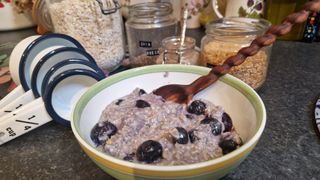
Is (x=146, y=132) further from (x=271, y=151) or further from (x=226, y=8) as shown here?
(x=226, y=8)

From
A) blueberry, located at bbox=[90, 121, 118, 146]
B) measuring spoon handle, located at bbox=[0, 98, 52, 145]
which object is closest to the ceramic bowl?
blueberry, located at bbox=[90, 121, 118, 146]

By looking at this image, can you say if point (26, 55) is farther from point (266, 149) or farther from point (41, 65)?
point (266, 149)

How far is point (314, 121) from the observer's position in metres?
0.53

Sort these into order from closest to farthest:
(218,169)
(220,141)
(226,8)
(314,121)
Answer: (218,169)
(220,141)
(314,121)
(226,8)

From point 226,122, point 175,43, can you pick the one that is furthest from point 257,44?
point 175,43

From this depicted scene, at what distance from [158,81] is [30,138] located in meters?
0.28

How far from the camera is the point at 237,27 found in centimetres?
66

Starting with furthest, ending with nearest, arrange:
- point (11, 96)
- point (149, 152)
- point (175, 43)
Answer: point (175, 43)
point (11, 96)
point (149, 152)

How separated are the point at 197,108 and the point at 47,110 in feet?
0.91

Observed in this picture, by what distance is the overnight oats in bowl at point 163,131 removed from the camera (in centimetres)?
38

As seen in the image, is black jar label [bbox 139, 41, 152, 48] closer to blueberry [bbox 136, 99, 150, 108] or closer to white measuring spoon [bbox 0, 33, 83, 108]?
white measuring spoon [bbox 0, 33, 83, 108]

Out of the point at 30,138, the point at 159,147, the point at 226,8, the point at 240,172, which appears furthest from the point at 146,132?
the point at 226,8

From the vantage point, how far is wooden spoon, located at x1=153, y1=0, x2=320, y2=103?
0.45 metres

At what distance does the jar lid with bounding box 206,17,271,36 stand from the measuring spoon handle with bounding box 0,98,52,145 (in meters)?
0.40
